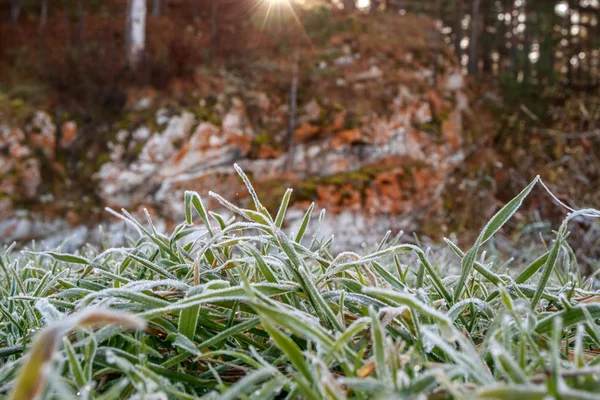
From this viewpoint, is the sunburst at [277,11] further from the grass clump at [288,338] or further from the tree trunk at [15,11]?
the grass clump at [288,338]

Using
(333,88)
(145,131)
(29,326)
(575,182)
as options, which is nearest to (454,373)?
(29,326)

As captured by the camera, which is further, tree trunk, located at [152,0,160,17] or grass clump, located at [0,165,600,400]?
tree trunk, located at [152,0,160,17]

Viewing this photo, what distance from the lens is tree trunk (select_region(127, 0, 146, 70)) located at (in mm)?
8047

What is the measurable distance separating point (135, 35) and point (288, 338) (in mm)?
8728

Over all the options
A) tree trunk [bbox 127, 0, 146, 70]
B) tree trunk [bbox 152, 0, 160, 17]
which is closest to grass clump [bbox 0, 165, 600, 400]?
tree trunk [bbox 127, 0, 146, 70]

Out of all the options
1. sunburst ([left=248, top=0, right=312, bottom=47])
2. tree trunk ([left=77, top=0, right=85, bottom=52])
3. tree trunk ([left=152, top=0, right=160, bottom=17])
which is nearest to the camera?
tree trunk ([left=77, top=0, right=85, bottom=52])

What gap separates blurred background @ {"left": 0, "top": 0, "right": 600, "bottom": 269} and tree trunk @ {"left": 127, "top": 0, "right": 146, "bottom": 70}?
0.02m

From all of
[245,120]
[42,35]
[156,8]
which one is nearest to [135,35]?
[42,35]

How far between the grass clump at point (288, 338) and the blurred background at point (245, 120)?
4713mm

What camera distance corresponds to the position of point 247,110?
7.96 m

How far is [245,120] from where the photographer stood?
781cm

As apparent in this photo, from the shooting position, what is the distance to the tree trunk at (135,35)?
805 cm

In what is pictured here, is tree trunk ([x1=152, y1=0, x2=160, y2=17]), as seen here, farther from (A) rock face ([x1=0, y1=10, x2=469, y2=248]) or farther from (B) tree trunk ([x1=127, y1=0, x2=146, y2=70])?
(A) rock face ([x1=0, y1=10, x2=469, y2=248])

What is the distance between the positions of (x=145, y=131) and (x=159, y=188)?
98cm
